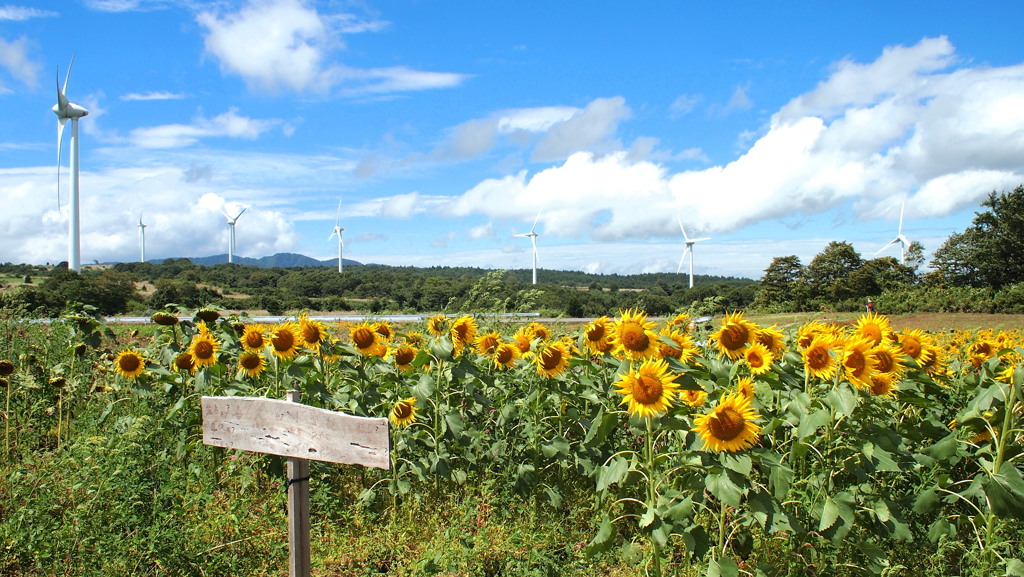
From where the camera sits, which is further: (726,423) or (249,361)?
(249,361)

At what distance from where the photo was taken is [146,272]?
48031mm

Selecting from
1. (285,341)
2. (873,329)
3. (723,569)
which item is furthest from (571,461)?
(285,341)

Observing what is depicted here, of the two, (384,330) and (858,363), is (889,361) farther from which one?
(384,330)

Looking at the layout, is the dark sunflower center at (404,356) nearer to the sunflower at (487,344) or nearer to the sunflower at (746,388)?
the sunflower at (487,344)

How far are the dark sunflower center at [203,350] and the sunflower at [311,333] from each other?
0.74 m

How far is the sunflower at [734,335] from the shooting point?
3297 mm

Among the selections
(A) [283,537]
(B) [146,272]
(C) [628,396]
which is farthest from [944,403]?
(B) [146,272]

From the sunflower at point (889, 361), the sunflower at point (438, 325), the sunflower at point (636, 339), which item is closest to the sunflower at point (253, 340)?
the sunflower at point (438, 325)

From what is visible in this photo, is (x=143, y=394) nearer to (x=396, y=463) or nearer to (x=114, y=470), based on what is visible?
(x=114, y=470)

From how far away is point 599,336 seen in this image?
359 centimetres

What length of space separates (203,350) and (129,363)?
2.57 feet

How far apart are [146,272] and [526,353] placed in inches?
1999

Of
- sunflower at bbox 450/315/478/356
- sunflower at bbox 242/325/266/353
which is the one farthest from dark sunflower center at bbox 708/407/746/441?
sunflower at bbox 242/325/266/353

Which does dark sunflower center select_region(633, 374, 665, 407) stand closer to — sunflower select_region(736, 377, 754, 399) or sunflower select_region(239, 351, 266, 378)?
sunflower select_region(736, 377, 754, 399)
